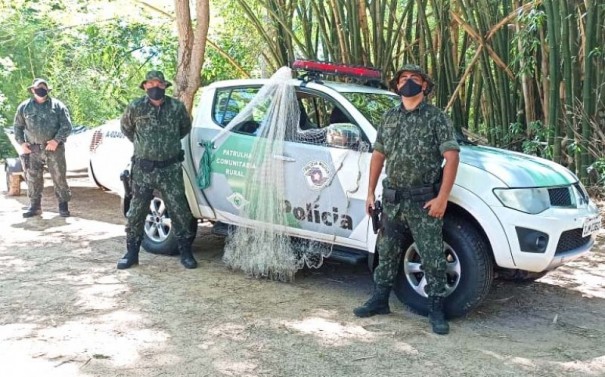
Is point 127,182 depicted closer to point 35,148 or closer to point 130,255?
point 130,255

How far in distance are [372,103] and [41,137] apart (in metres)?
4.50

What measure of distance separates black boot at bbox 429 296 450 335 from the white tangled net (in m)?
1.04

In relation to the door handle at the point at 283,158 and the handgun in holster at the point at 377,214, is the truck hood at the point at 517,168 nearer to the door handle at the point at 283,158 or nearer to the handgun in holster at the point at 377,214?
the handgun in holster at the point at 377,214

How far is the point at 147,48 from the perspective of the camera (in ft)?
46.8

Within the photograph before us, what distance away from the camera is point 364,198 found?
4812 mm

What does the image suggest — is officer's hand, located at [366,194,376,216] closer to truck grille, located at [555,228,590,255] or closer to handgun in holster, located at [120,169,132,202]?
truck grille, located at [555,228,590,255]

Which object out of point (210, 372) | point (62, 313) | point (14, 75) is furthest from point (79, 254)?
point (14, 75)

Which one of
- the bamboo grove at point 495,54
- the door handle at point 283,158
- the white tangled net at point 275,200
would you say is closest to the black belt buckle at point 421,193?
the white tangled net at point 275,200

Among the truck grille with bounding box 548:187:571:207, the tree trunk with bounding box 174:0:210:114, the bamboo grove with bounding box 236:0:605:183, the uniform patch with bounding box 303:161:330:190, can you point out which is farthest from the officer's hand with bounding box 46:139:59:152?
the truck grille with bounding box 548:187:571:207

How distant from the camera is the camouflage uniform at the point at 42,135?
780 cm

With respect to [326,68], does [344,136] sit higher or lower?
Answer: lower

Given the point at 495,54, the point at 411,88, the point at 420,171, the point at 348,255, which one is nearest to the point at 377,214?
the point at 420,171

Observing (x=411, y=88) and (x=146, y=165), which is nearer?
(x=411, y=88)

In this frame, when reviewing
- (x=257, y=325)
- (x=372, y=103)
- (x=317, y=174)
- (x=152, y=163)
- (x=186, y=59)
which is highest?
(x=186, y=59)
